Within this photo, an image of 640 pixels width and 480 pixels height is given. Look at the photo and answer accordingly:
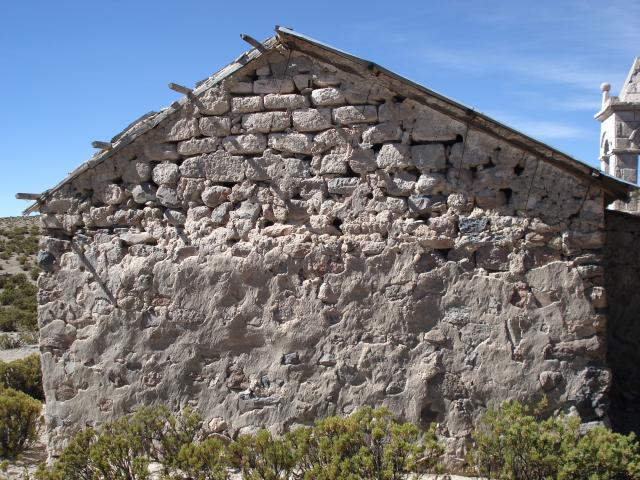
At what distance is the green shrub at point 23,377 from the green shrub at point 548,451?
22.3 feet

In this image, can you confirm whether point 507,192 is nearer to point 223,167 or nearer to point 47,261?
point 223,167

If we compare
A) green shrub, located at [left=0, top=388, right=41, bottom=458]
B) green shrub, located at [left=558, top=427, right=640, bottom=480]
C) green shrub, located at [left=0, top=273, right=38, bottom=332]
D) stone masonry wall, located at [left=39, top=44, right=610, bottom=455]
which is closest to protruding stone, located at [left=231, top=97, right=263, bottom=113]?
stone masonry wall, located at [left=39, top=44, right=610, bottom=455]

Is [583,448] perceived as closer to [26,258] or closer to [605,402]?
[605,402]

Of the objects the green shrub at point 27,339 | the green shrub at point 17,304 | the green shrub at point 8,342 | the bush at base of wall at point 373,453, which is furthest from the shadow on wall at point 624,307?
the green shrub at point 17,304

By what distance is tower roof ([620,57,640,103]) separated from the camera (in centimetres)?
962

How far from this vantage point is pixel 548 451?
4246 mm

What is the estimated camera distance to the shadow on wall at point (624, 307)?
19.4 feet

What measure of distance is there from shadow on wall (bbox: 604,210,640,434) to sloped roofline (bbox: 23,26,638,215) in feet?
4.32

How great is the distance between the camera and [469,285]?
4973 millimetres

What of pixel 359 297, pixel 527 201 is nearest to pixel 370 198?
pixel 359 297

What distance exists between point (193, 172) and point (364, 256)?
1673mm

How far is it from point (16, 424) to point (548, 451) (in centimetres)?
518

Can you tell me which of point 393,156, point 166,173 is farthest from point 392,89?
point 166,173

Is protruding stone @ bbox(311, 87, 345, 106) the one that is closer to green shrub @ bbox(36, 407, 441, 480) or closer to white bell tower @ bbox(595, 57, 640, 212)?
green shrub @ bbox(36, 407, 441, 480)
